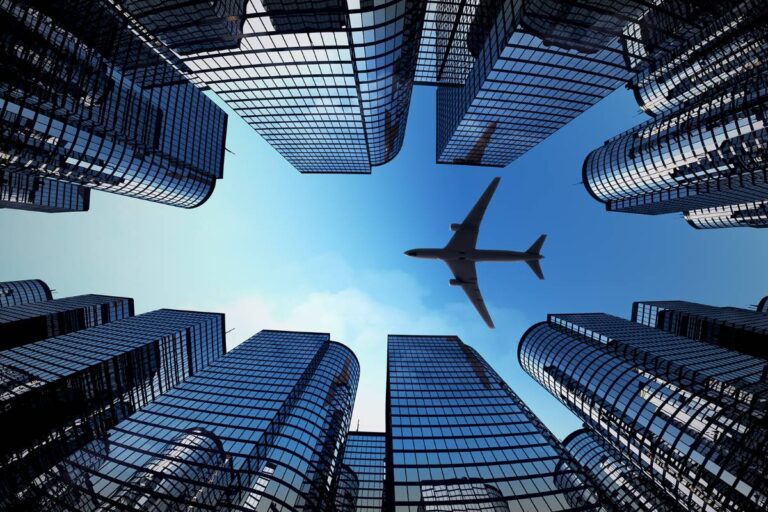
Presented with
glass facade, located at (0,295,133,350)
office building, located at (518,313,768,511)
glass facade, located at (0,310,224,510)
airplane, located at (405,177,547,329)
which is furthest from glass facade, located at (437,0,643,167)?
glass facade, located at (0,295,133,350)

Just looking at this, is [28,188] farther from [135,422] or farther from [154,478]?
[154,478]

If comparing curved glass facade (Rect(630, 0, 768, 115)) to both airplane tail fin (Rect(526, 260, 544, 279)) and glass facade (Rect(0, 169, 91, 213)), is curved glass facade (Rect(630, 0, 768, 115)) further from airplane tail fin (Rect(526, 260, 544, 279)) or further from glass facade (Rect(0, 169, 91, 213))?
glass facade (Rect(0, 169, 91, 213))

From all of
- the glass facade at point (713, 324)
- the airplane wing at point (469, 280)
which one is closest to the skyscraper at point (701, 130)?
the glass facade at point (713, 324)

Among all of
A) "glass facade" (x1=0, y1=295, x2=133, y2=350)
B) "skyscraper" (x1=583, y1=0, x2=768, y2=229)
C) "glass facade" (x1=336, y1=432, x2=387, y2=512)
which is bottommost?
"glass facade" (x1=336, y1=432, x2=387, y2=512)

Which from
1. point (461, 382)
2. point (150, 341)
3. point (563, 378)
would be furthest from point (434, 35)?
point (150, 341)

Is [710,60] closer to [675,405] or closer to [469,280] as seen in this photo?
[675,405]

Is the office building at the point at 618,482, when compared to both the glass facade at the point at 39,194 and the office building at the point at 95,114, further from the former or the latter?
the glass facade at the point at 39,194
